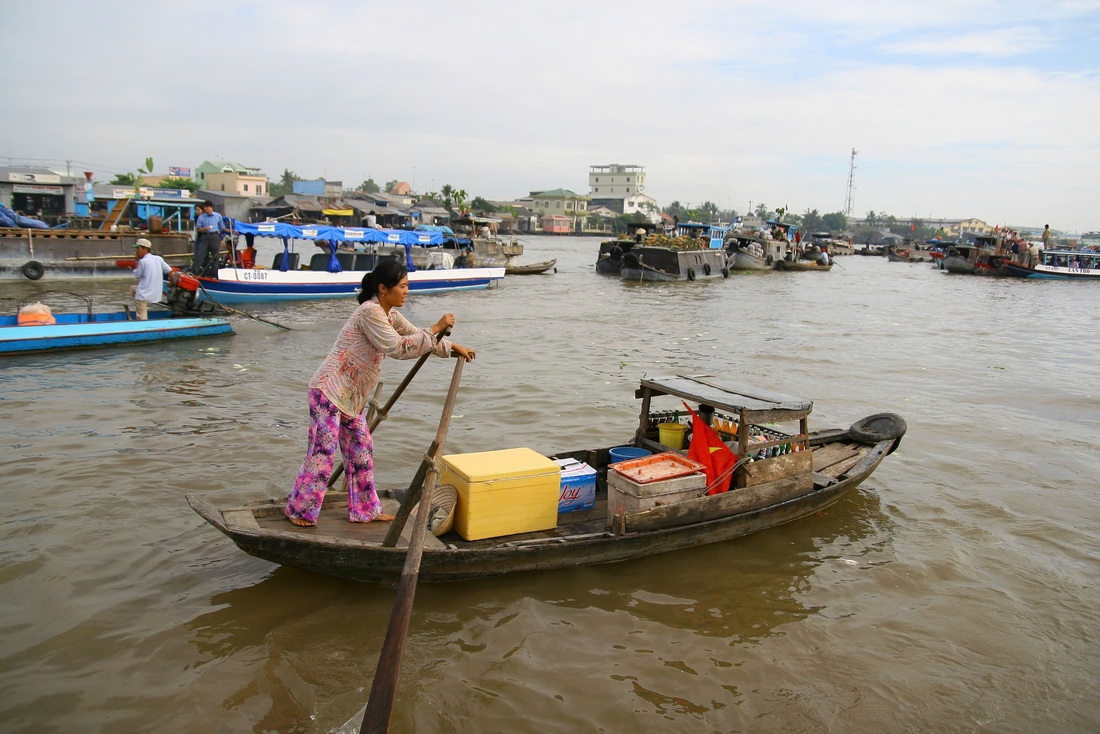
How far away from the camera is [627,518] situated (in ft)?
16.0

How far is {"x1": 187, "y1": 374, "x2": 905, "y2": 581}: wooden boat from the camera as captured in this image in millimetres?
4301

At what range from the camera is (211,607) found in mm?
4445

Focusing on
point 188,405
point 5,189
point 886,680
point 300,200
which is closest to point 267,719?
point 886,680

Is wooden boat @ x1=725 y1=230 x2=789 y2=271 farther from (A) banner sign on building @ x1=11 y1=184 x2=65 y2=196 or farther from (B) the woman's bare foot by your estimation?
(B) the woman's bare foot

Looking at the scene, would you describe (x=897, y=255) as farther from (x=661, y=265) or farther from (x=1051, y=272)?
(x=661, y=265)

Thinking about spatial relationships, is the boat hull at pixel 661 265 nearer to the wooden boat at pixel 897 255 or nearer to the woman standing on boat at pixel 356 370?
the woman standing on boat at pixel 356 370

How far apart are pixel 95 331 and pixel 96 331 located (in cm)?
2

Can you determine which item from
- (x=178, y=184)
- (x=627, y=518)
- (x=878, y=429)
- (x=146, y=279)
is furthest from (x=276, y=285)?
(x=178, y=184)

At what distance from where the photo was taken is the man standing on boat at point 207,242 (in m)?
16.3

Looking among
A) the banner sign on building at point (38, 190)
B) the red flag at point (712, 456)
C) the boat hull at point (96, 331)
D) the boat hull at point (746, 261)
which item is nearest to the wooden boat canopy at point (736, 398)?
the red flag at point (712, 456)

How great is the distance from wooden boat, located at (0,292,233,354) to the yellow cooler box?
28.7 feet

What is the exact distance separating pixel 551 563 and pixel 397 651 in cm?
170

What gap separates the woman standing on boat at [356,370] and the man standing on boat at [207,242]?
1358 cm

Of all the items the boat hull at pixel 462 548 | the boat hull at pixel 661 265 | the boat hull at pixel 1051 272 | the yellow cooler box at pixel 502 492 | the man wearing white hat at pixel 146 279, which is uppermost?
the boat hull at pixel 1051 272
